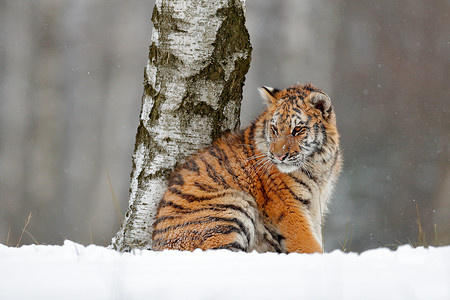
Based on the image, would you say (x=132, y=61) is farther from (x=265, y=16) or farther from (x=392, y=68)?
(x=392, y=68)

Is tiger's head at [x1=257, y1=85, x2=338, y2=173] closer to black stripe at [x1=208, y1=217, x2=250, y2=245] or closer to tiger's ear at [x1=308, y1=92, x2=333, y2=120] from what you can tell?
tiger's ear at [x1=308, y1=92, x2=333, y2=120]

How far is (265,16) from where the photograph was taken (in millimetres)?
16109

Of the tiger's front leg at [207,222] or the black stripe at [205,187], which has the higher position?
the black stripe at [205,187]

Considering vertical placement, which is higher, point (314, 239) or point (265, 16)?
point (265, 16)

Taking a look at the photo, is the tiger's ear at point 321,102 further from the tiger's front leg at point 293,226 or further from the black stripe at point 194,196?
the black stripe at point 194,196

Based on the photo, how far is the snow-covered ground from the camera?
2824 mm

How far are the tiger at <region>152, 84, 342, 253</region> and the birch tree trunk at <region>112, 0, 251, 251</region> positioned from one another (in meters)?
0.21

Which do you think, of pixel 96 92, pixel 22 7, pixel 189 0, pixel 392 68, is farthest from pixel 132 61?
pixel 189 0

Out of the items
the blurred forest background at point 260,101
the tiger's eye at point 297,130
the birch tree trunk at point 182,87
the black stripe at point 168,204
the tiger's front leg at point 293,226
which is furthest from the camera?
the blurred forest background at point 260,101

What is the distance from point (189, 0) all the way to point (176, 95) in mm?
850

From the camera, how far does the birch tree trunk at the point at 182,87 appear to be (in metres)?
5.37

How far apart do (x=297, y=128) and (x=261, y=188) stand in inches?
23.1

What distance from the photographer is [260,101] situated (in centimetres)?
1551

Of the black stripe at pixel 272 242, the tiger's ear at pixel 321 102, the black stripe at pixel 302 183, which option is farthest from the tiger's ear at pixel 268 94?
the black stripe at pixel 272 242
